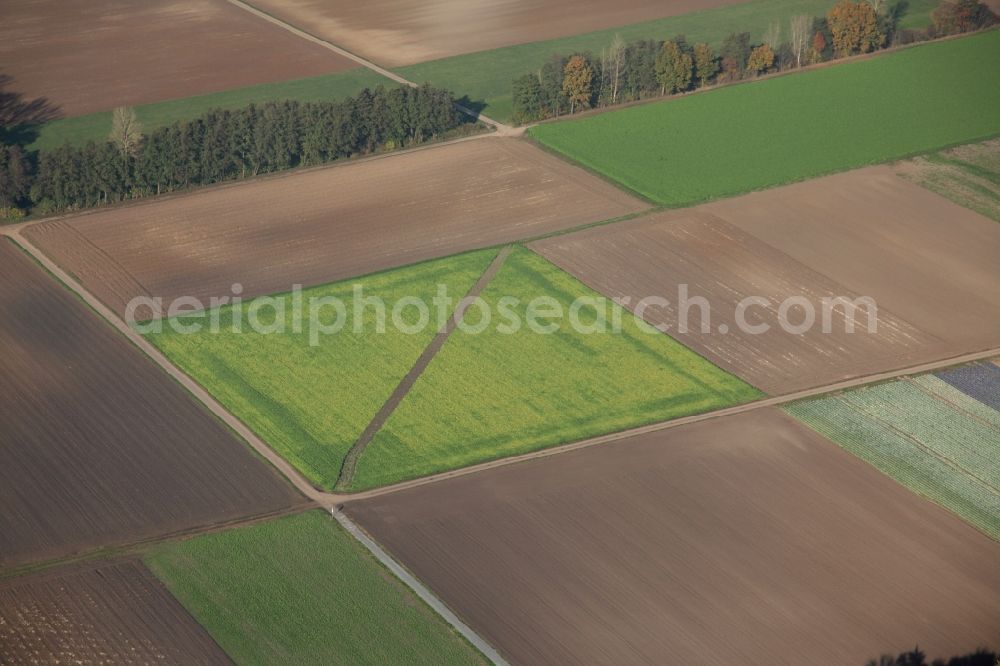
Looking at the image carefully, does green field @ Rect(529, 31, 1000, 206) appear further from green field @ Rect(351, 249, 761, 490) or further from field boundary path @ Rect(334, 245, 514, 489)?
green field @ Rect(351, 249, 761, 490)

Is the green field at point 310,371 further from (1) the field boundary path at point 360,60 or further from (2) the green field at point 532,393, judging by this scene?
(1) the field boundary path at point 360,60

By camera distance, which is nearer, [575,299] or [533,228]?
[575,299]

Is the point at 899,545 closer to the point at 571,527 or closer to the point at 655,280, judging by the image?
the point at 571,527

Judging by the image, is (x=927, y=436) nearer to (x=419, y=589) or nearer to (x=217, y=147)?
(x=419, y=589)

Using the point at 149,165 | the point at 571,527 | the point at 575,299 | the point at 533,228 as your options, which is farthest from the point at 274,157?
the point at 571,527

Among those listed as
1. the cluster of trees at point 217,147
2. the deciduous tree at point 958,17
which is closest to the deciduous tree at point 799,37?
the deciduous tree at point 958,17

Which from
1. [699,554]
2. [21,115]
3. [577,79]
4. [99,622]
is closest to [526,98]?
[577,79]
